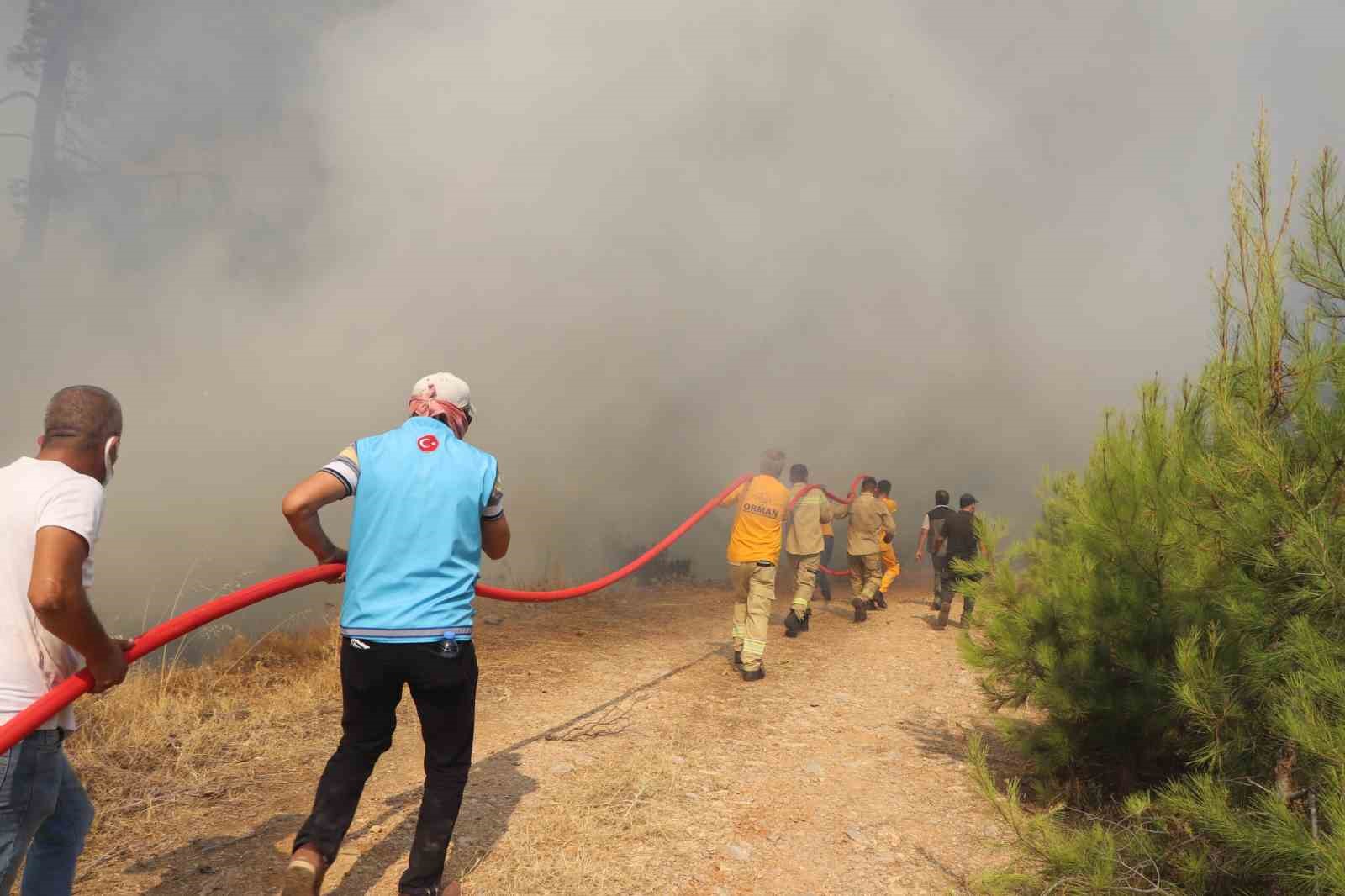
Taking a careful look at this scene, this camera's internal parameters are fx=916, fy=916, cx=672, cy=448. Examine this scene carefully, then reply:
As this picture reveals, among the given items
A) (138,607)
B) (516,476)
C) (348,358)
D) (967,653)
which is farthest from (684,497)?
(967,653)

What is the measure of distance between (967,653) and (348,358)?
9832mm

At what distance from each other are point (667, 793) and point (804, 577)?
4601 mm

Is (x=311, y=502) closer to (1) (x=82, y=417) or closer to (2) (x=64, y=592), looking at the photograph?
(1) (x=82, y=417)

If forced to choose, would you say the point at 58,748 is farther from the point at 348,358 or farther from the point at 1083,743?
the point at 348,358

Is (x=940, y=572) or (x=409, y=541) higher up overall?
(x=409, y=541)

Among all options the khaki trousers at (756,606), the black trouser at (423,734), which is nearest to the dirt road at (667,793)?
the khaki trousers at (756,606)

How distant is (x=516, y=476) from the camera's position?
14719 mm

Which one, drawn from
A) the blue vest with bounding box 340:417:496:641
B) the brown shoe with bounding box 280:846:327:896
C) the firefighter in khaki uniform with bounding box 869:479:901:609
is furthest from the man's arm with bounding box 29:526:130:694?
the firefighter in khaki uniform with bounding box 869:479:901:609

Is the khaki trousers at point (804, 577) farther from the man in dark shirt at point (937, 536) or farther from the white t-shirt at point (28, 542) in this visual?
the white t-shirt at point (28, 542)

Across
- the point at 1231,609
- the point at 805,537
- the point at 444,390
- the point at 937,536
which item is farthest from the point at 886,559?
the point at 444,390

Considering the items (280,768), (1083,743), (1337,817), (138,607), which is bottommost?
(138,607)

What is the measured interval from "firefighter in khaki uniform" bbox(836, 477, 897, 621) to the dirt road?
2.54 meters

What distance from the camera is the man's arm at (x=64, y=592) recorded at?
2.07 metres

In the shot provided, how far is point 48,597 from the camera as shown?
2061mm
